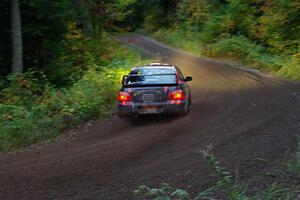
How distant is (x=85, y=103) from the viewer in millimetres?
15680

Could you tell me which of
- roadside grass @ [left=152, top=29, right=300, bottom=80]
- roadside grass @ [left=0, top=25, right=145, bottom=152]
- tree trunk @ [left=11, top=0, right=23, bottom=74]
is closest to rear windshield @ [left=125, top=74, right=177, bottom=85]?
roadside grass @ [left=0, top=25, right=145, bottom=152]

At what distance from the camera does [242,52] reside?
33.6 m

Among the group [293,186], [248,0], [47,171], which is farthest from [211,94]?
[248,0]

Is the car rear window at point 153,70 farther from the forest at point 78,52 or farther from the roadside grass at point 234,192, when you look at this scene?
the roadside grass at point 234,192

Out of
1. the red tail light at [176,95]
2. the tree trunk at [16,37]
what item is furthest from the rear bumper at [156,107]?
the tree trunk at [16,37]

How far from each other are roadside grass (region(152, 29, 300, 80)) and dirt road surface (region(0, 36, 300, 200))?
28.4ft

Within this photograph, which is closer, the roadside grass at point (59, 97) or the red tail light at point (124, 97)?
the roadside grass at point (59, 97)

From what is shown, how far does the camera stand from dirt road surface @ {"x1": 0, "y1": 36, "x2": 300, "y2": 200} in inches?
325

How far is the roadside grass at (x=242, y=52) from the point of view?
84.7ft

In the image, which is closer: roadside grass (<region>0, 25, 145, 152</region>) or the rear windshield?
roadside grass (<region>0, 25, 145, 152</region>)

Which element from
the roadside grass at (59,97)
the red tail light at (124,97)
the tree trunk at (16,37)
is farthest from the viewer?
the tree trunk at (16,37)

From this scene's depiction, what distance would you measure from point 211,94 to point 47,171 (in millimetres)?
11206

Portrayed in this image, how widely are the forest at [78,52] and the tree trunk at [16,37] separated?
0.11 feet

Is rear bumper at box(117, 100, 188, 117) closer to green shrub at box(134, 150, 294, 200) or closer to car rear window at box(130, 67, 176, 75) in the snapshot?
car rear window at box(130, 67, 176, 75)
